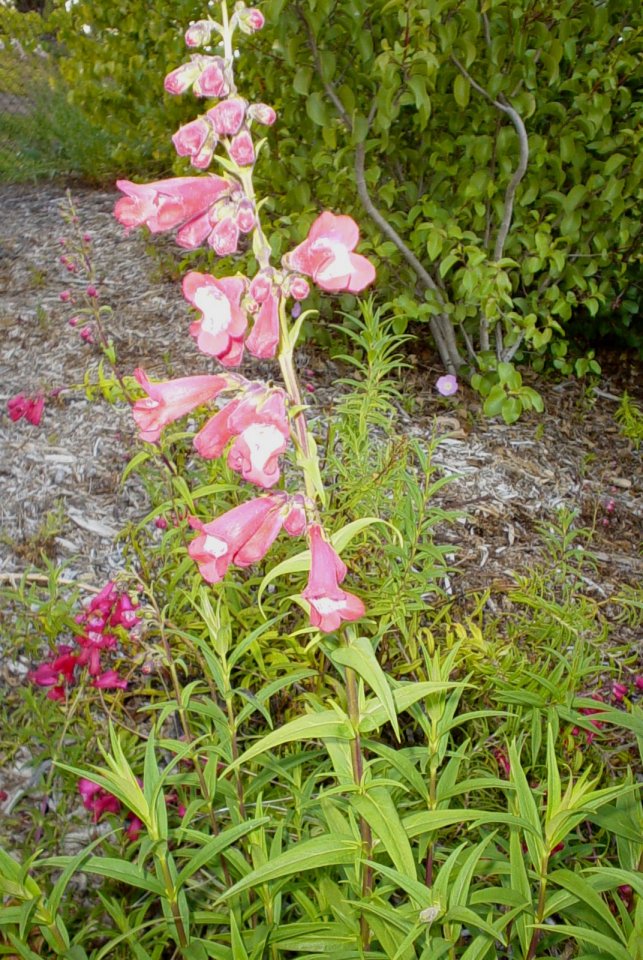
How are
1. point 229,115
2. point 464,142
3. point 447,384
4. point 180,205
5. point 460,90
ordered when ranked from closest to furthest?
point 229,115 → point 180,205 → point 460,90 → point 464,142 → point 447,384

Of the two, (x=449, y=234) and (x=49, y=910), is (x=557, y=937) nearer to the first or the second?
(x=49, y=910)

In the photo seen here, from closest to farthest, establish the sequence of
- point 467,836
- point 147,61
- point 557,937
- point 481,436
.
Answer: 1. point 557,937
2. point 467,836
3. point 481,436
4. point 147,61

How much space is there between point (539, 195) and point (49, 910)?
4103mm

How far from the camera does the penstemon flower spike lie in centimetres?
133

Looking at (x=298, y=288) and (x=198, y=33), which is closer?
(x=298, y=288)

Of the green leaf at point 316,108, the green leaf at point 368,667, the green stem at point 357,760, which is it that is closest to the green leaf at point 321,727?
the green stem at point 357,760

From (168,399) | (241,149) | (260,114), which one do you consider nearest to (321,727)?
(168,399)

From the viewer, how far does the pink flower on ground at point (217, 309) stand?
4.37 feet

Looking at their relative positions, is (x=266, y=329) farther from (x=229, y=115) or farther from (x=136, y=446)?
(x=136, y=446)

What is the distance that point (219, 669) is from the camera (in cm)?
183

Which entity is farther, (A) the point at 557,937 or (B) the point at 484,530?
(B) the point at 484,530

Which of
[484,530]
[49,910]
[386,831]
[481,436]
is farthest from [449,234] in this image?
[49,910]

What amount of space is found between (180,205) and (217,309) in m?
0.24

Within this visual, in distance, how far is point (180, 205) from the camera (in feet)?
4.65
